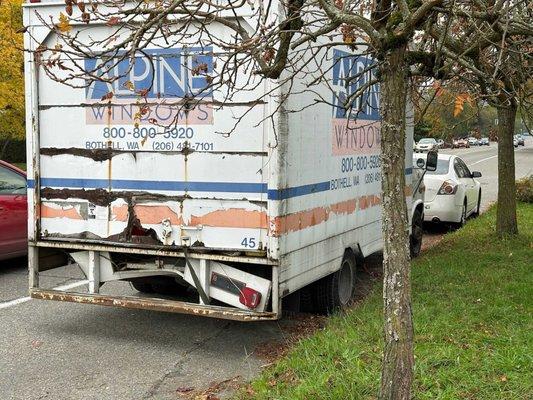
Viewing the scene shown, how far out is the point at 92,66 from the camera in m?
5.95

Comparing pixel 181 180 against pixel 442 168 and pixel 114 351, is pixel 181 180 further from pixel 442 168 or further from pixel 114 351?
pixel 442 168

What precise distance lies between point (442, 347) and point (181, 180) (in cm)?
255

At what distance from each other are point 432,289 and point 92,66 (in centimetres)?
419

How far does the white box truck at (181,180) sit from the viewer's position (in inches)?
216

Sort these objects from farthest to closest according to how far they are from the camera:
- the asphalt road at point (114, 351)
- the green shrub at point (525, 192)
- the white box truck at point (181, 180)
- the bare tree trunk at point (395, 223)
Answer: the green shrub at point (525, 192)
the white box truck at point (181, 180)
the asphalt road at point (114, 351)
the bare tree trunk at point (395, 223)

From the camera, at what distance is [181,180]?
226 inches

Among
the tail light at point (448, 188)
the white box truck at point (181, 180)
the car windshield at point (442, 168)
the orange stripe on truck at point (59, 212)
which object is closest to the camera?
the white box truck at point (181, 180)

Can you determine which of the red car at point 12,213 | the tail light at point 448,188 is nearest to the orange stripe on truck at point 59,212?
the red car at point 12,213

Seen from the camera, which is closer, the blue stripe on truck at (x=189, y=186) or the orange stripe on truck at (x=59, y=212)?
the blue stripe on truck at (x=189, y=186)

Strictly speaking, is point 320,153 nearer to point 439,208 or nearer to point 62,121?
point 62,121

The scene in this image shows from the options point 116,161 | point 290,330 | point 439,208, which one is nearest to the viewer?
point 116,161

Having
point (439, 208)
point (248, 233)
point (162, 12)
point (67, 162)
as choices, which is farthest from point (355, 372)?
point (439, 208)

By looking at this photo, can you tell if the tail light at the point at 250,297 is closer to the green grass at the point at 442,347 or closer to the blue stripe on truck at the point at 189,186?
the green grass at the point at 442,347

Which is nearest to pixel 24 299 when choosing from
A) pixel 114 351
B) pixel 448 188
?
pixel 114 351
